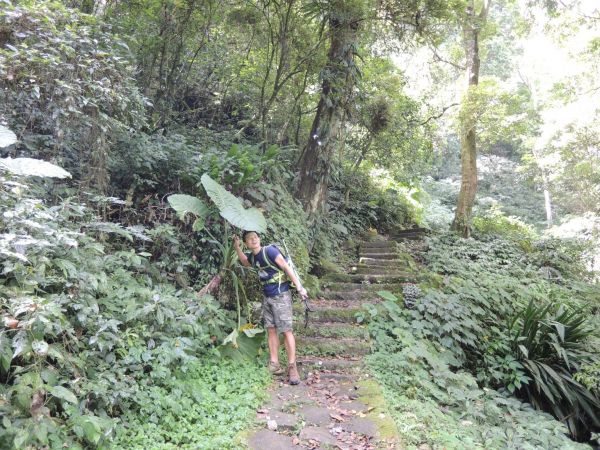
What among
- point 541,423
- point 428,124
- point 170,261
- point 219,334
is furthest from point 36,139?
point 428,124

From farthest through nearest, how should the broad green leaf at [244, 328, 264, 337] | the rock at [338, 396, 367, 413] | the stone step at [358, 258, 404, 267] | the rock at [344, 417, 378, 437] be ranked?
the stone step at [358, 258, 404, 267]
the broad green leaf at [244, 328, 264, 337]
the rock at [338, 396, 367, 413]
the rock at [344, 417, 378, 437]

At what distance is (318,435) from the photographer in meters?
3.36

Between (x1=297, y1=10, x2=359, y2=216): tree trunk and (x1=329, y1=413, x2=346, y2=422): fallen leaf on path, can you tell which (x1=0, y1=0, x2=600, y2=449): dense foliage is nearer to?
(x1=297, y1=10, x2=359, y2=216): tree trunk

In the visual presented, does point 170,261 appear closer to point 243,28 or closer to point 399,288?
point 399,288

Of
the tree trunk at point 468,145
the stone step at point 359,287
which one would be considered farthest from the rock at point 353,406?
the tree trunk at point 468,145

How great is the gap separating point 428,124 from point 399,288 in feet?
22.7

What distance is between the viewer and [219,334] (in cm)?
448

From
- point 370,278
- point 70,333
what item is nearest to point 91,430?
point 70,333

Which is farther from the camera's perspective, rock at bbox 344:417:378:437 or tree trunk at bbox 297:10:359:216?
tree trunk at bbox 297:10:359:216

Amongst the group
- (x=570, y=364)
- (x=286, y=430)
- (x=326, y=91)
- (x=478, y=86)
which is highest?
→ (x=478, y=86)

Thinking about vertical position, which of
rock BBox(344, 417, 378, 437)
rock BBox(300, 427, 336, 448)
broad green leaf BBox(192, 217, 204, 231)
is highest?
broad green leaf BBox(192, 217, 204, 231)

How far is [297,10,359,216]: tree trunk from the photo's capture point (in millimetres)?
7934

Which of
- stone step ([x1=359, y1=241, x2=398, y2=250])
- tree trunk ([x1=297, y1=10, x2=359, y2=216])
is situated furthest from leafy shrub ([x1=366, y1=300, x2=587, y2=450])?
stone step ([x1=359, y1=241, x2=398, y2=250])

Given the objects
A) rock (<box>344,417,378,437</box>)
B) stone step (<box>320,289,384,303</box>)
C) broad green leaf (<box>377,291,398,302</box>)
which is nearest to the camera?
rock (<box>344,417,378,437</box>)
